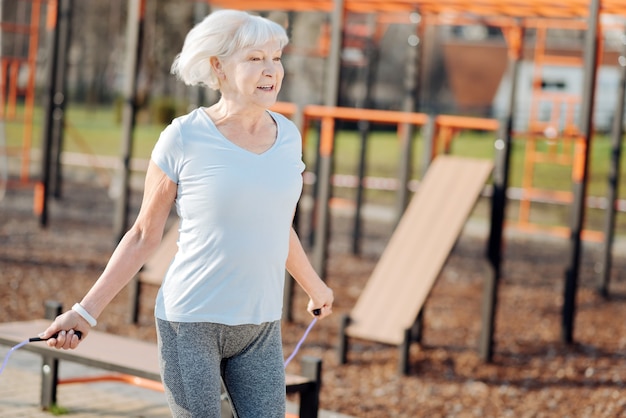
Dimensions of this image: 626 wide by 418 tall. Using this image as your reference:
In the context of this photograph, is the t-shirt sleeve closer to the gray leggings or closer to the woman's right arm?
the woman's right arm

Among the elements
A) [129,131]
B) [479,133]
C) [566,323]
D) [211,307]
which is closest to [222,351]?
[211,307]

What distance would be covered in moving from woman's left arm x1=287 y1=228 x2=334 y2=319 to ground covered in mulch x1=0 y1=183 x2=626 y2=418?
96.3 inches

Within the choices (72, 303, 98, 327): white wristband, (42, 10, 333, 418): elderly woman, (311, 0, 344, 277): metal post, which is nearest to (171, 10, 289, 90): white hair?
(42, 10, 333, 418): elderly woman

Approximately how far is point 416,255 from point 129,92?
8.24 ft

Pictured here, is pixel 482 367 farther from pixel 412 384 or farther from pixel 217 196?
pixel 217 196

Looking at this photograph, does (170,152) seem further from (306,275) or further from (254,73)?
(306,275)

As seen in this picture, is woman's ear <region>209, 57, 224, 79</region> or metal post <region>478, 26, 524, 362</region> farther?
metal post <region>478, 26, 524, 362</region>

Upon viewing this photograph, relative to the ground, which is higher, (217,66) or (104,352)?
(217,66)

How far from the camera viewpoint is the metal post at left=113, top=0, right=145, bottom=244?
773 centimetres

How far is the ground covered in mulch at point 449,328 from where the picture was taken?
5.98 m

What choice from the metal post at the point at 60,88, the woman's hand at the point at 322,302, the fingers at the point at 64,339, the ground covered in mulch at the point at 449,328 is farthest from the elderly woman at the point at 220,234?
the metal post at the point at 60,88

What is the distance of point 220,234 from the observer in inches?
113

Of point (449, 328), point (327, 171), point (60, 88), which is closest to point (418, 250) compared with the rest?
point (327, 171)

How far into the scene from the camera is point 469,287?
9.76 meters
